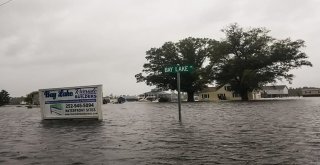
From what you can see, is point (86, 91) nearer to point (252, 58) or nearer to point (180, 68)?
point (180, 68)

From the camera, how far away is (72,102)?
22.2 metres

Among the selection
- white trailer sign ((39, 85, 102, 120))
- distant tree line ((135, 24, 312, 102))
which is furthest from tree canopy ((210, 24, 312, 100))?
white trailer sign ((39, 85, 102, 120))

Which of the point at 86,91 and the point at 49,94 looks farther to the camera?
the point at 49,94

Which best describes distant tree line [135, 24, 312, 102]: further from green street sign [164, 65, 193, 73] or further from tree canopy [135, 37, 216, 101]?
green street sign [164, 65, 193, 73]

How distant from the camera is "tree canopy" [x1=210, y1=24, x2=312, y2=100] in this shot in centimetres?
7506

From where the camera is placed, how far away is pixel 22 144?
11211 millimetres

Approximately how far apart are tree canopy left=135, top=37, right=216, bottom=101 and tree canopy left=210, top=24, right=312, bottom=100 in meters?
12.1

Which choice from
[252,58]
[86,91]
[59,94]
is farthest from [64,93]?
[252,58]

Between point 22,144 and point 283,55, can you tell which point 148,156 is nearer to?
point 22,144

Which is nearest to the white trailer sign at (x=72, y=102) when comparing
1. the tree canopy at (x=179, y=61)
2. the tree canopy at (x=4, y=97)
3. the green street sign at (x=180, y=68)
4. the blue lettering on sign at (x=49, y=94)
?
the blue lettering on sign at (x=49, y=94)

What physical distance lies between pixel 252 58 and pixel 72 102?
193ft

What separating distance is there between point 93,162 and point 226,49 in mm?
72775

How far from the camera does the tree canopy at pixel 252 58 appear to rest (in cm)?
7506

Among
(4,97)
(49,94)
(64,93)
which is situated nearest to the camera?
(64,93)
